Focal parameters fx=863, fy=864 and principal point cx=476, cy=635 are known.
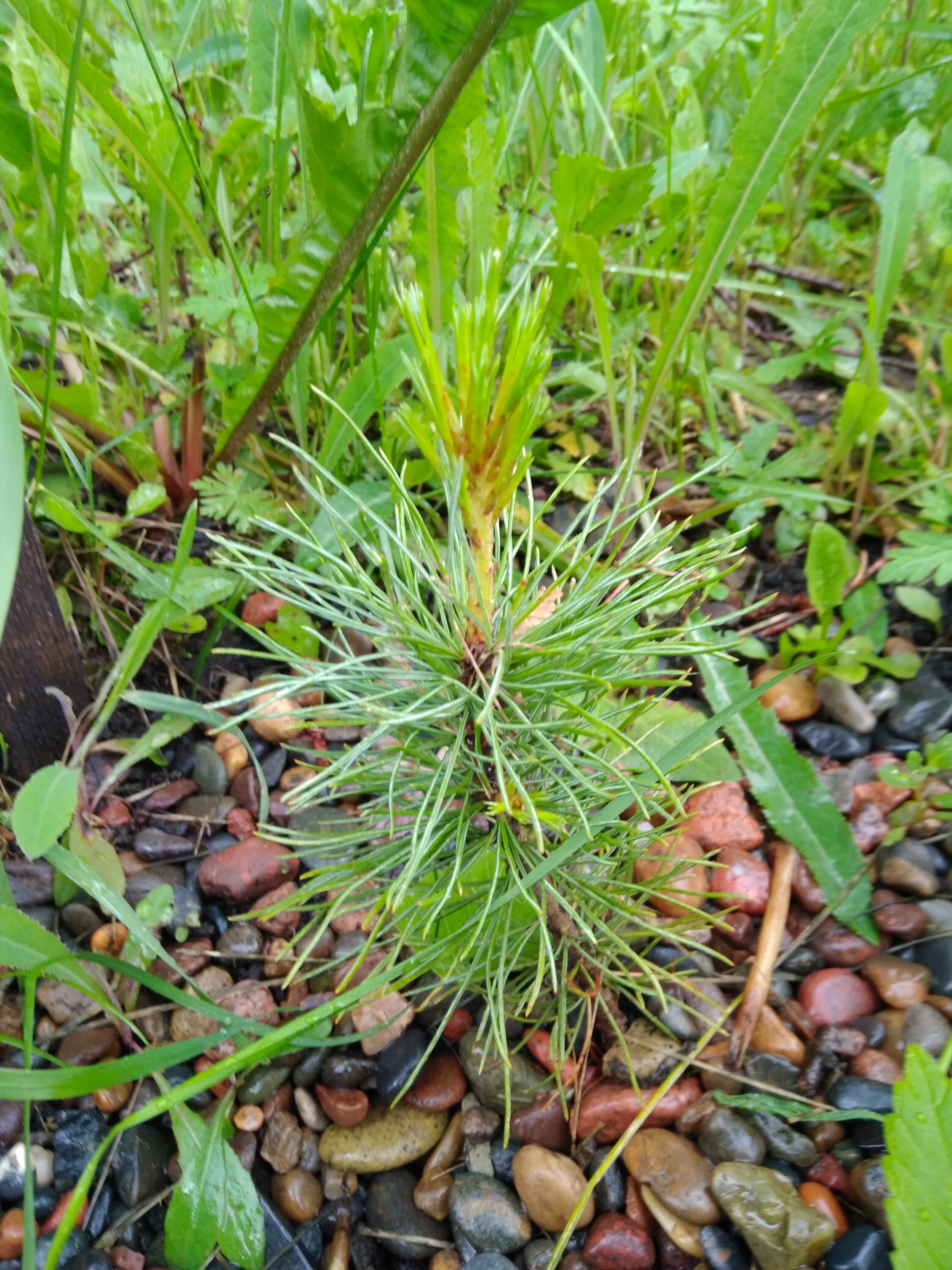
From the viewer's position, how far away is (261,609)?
56.8 inches

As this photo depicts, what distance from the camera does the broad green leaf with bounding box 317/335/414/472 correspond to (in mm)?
1351

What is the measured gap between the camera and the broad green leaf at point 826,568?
1.41 meters

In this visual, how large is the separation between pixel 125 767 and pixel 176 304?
3.27ft

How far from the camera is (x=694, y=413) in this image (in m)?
1.74

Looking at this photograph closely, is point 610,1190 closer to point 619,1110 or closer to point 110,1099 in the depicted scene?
point 619,1110

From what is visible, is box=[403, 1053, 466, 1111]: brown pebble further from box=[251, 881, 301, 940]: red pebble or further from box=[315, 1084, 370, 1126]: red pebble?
box=[251, 881, 301, 940]: red pebble

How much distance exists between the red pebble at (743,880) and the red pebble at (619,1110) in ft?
0.85

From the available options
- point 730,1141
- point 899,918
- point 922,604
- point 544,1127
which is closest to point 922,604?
point 922,604

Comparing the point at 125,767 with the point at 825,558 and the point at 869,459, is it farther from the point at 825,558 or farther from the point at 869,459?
the point at 869,459

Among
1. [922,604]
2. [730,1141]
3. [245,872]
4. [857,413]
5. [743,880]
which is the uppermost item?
[857,413]

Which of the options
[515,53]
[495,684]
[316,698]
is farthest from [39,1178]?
[515,53]

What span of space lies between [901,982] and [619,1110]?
1.29 ft

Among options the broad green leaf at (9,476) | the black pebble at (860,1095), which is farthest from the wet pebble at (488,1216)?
the broad green leaf at (9,476)

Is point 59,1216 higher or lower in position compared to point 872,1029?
lower
